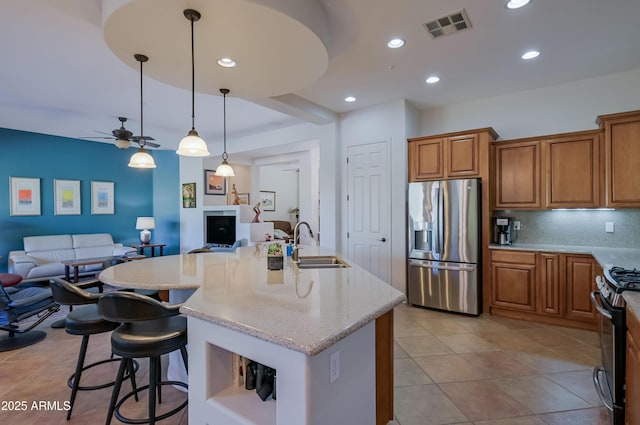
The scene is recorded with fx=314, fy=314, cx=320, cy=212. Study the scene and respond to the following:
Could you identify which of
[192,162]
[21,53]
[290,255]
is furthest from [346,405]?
[192,162]

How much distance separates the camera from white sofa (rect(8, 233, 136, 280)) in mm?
5535

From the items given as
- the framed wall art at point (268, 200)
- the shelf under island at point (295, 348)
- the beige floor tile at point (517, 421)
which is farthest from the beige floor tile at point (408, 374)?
the framed wall art at point (268, 200)

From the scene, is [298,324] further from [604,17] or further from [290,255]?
[604,17]

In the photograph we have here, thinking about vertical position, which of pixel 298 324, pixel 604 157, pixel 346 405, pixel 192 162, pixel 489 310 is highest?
pixel 192 162

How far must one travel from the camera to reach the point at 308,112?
443 centimetres

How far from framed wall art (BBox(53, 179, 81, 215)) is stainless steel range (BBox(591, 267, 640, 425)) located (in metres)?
8.52

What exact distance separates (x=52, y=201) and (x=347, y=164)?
615 centimetres

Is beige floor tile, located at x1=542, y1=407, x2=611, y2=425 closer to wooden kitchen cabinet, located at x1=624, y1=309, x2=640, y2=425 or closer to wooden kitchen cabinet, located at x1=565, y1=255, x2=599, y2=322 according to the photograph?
wooden kitchen cabinet, located at x1=624, y1=309, x2=640, y2=425

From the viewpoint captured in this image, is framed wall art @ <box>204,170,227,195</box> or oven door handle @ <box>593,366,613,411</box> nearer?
oven door handle @ <box>593,366,613,411</box>

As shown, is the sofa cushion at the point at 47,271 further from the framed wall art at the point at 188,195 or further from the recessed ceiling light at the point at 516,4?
the recessed ceiling light at the point at 516,4

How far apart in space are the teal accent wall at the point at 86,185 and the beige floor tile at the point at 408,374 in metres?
6.71

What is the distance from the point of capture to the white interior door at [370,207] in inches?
181

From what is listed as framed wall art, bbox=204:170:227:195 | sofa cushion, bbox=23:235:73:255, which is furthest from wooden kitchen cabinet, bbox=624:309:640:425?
sofa cushion, bbox=23:235:73:255

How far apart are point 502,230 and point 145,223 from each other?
23.7 feet
